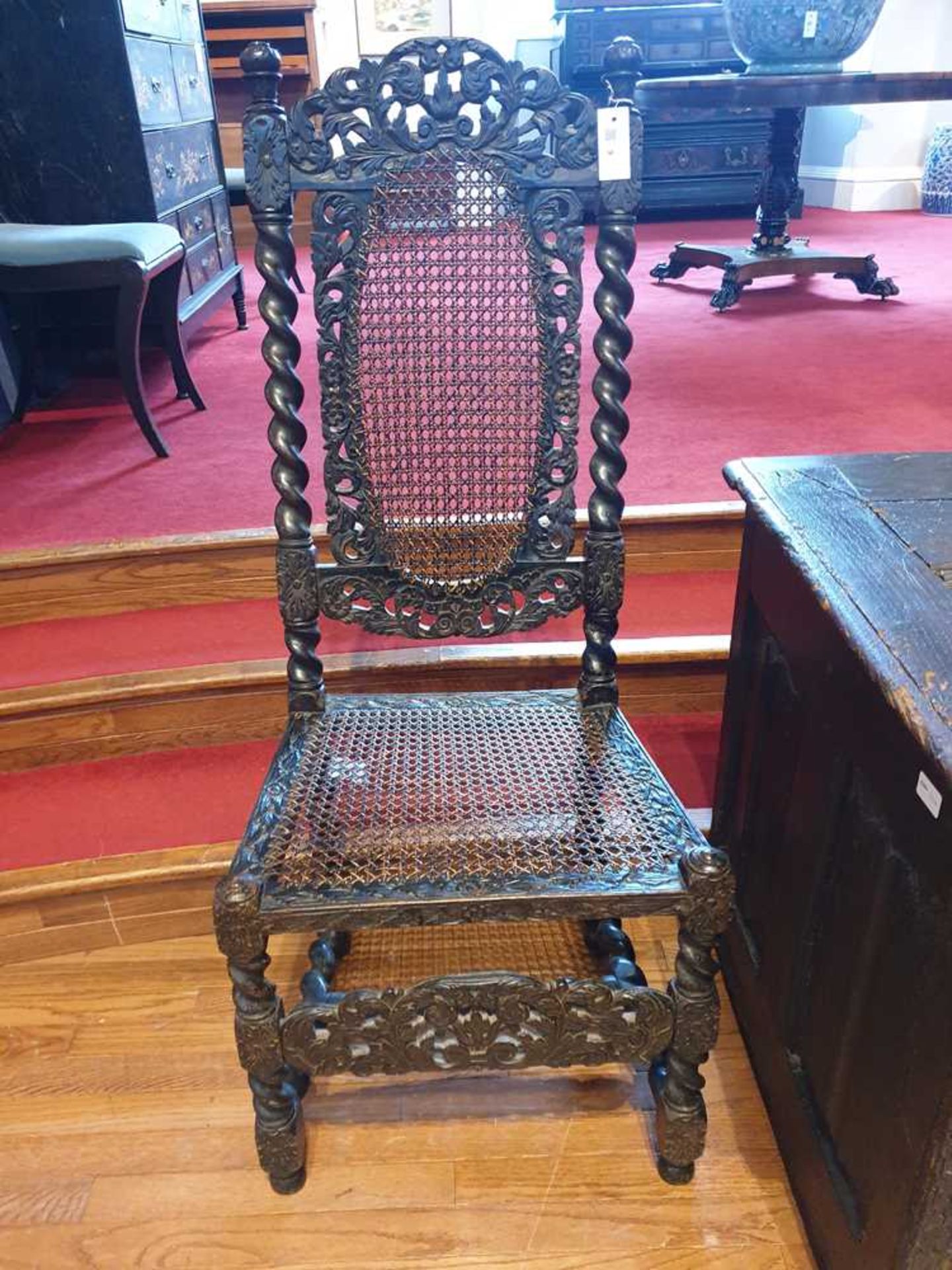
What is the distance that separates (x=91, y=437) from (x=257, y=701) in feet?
3.99

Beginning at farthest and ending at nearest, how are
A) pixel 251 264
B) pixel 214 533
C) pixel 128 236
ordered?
pixel 251 264 → pixel 128 236 → pixel 214 533

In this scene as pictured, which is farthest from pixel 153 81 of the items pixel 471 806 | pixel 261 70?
pixel 471 806

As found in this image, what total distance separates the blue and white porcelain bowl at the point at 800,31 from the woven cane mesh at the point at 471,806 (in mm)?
2500

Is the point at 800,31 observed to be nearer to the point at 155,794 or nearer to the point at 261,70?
the point at 261,70

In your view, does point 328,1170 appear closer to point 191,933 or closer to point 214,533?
point 191,933

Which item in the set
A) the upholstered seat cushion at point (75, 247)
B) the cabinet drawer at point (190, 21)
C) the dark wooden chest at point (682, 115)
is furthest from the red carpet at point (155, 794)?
the dark wooden chest at point (682, 115)

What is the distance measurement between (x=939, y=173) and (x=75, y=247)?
532 cm

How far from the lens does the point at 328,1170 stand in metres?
1.18

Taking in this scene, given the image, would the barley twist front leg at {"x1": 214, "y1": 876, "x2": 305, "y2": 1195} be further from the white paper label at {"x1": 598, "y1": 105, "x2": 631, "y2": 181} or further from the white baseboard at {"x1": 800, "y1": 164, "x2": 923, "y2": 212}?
the white baseboard at {"x1": 800, "y1": 164, "x2": 923, "y2": 212}

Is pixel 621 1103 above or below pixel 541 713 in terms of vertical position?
below

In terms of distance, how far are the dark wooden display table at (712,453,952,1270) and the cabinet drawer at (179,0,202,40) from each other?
277 cm

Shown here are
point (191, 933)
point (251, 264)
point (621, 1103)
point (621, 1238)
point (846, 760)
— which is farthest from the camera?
point (251, 264)

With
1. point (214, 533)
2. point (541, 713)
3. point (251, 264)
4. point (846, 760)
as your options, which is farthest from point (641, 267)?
point (846, 760)

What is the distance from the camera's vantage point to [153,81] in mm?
2570
